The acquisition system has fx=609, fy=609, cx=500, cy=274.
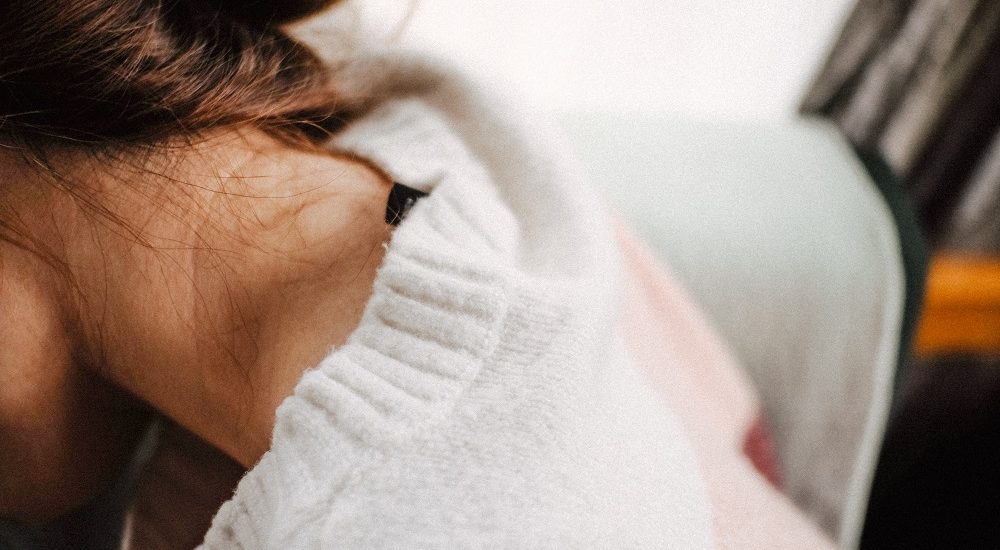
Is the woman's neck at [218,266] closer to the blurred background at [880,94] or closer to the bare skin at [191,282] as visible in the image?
the bare skin at [191,282]

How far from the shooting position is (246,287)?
0.37 meters

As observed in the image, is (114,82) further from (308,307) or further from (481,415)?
(481,415)

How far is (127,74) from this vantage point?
1.12 feet

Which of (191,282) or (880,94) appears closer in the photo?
(191,282)

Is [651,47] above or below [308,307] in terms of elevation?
above

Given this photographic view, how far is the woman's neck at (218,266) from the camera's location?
0.35m

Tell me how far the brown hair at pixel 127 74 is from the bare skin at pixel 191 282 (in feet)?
0.06

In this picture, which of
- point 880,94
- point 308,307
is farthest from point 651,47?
point 308,307

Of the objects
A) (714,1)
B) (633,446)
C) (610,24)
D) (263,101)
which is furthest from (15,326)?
(714,1)

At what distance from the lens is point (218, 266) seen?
Answer: 0.36 metres

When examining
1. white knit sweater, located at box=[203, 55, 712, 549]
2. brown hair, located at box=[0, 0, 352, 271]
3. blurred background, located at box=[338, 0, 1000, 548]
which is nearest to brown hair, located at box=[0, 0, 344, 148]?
brown hair, located at box=[0, 0, 352, 271]

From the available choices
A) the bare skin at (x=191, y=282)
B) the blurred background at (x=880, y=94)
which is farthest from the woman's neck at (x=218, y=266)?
the blurred background at (x=880, y=94)

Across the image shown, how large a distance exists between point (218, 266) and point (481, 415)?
0.18 meters

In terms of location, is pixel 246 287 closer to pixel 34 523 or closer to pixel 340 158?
pixel 340 158
